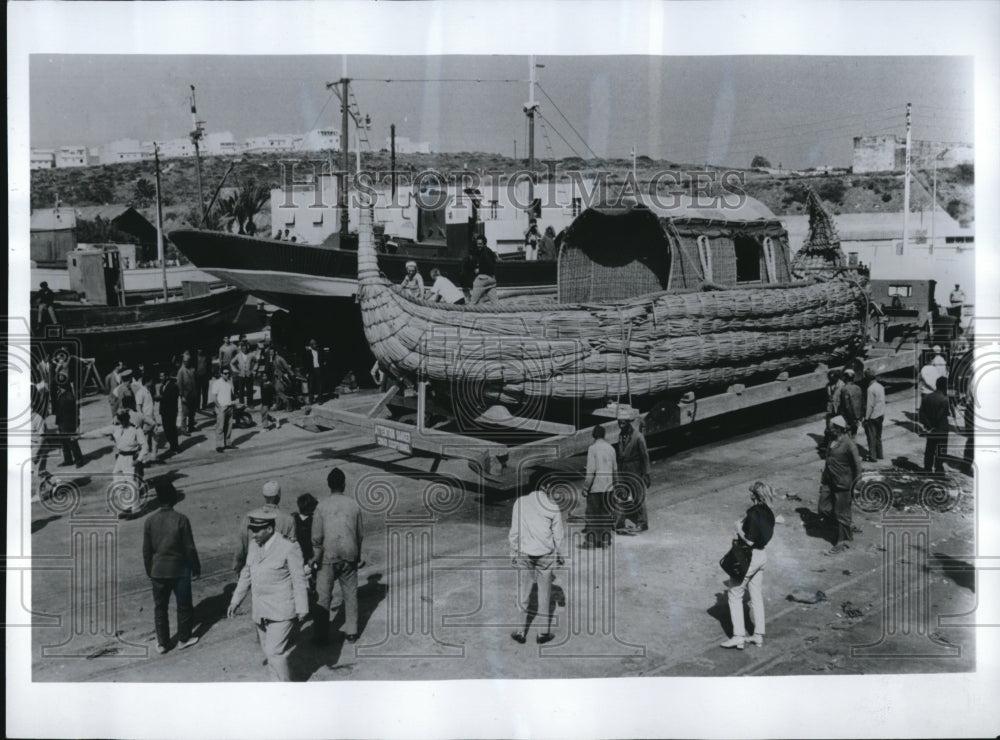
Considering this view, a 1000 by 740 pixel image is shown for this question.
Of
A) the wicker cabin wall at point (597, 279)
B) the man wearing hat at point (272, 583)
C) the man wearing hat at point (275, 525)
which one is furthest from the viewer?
the wicker cabin wall at point (597, 279)

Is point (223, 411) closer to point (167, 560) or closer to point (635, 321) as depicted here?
point (167, 560)

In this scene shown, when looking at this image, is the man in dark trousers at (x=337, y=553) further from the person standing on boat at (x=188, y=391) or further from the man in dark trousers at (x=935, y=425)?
the man in dark trousers at (x=935, y=425)

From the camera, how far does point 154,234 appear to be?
1567cm

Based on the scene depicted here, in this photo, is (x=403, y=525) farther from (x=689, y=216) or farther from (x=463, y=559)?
(x=689, y=216)

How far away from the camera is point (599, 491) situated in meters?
7.74

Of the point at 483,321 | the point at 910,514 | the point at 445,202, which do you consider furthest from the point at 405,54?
the point at 445,202

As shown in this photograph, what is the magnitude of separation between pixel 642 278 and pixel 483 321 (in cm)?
365

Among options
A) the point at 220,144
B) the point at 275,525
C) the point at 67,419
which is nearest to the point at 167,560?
the point at 275,525

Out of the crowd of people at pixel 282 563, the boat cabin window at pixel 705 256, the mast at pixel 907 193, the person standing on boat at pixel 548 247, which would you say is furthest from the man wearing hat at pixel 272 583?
the person standing on boat at pixel 548 247

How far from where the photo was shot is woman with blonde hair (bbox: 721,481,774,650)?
611cm

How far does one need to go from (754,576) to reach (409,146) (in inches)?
343

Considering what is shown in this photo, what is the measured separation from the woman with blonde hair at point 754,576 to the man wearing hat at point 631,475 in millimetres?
1792

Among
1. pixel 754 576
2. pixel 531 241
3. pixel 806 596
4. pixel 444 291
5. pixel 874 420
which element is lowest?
pixel 806 596

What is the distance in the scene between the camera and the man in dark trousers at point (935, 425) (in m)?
9.55
